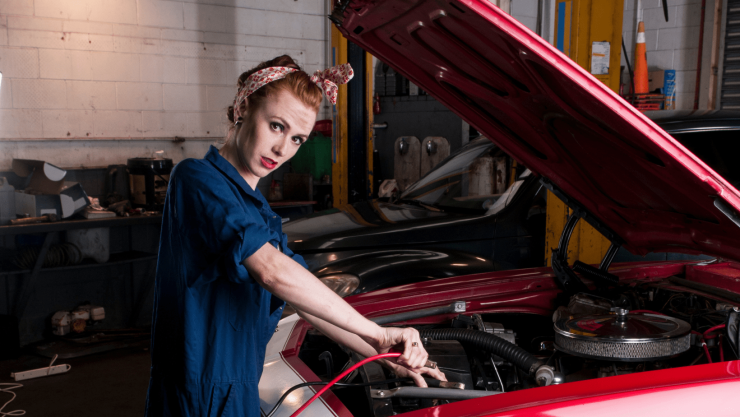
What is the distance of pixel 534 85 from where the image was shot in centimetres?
133

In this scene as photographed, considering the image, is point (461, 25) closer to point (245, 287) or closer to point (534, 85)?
point (534, 85)

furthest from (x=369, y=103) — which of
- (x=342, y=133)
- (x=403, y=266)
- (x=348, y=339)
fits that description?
(x=348, y=339)

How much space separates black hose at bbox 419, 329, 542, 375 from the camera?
1.40m

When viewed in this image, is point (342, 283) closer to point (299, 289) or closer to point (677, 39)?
point (299, 289)

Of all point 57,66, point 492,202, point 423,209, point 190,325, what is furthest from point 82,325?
point 190,325

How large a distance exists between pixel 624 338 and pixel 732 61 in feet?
22.0

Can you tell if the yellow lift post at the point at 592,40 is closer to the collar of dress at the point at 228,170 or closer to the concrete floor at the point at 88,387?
the collar of dress at the point at 228,170

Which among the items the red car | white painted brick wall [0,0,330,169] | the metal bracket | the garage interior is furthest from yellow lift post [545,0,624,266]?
white painted brick wall [0,0,330,169]

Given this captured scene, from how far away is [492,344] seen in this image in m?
1.48

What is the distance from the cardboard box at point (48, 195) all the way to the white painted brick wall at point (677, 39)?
6.45m

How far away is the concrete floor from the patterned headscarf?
2.90 metres

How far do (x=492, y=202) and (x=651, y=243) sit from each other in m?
1.65

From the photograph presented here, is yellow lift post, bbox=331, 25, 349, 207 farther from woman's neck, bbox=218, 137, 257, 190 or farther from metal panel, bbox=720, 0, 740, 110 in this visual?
woman's neck, bbox=218, 137, 257, 190

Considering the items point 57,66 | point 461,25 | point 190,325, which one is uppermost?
point 57,66
